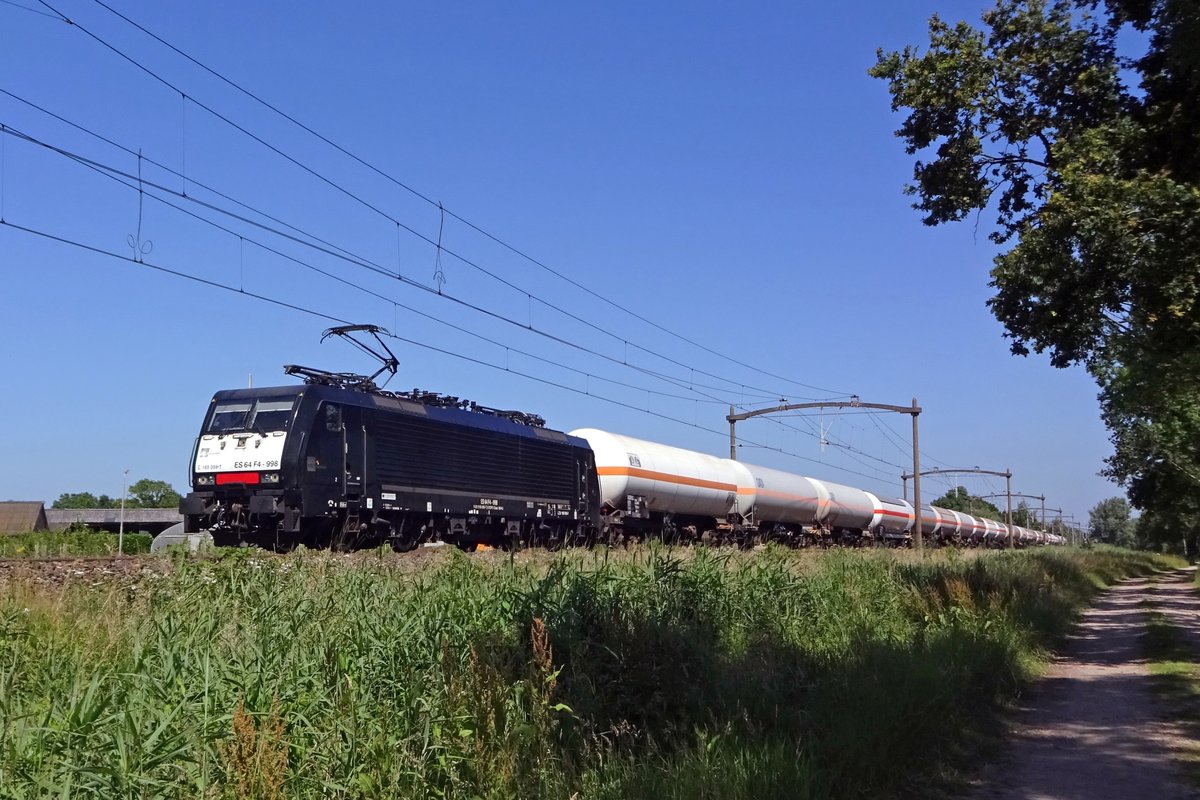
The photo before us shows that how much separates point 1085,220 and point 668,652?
9.20 m

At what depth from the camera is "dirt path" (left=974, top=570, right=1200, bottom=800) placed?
8242mm

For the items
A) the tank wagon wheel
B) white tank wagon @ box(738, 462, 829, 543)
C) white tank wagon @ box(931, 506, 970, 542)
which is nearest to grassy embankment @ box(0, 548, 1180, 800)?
the tank wagon wheel

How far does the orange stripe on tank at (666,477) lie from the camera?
99.3 ft

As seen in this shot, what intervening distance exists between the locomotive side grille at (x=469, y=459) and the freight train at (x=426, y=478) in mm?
37

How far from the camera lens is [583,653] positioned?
8836 mm

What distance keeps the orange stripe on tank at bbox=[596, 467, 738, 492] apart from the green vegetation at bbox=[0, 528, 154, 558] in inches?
525

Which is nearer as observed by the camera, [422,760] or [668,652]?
[422,760]

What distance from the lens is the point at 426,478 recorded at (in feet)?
74.9

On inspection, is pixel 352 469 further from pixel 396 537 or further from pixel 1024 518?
pixel 1024 518

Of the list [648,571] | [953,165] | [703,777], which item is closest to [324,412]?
[648,571]

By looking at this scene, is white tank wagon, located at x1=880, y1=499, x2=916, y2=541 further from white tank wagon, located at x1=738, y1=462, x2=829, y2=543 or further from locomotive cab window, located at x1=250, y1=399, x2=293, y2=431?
locomotive cab window, located at x1=250, y1=399, x2=293, y2=431

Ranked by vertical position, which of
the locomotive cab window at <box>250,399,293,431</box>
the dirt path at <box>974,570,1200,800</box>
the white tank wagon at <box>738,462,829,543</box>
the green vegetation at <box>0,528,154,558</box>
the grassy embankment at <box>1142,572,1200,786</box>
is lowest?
the dirt path at <box>974,570,1200,800</box>

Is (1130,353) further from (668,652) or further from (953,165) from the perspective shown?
(668,652)

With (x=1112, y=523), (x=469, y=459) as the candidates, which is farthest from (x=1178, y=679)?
(x=1112, y=523)
